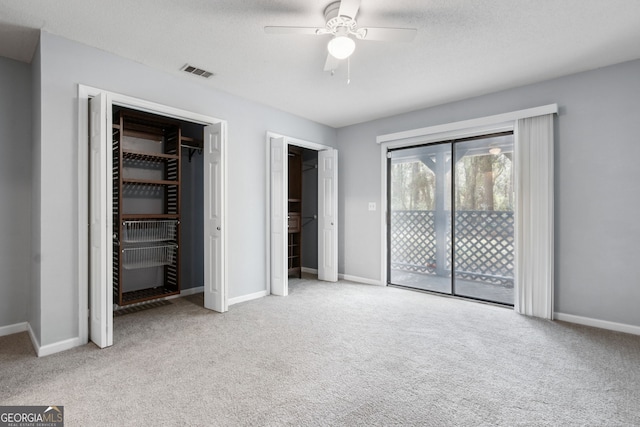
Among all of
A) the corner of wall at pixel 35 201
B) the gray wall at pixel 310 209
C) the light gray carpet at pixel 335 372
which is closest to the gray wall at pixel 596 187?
the light gray carpet at pixel 335 372

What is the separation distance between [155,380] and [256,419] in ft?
2.71

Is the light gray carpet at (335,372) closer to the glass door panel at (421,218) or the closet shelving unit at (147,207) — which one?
the closet shelving unit at (147,207)

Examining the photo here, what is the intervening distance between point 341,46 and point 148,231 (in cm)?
303

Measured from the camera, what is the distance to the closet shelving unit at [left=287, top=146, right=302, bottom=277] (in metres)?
5.05

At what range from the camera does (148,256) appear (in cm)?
374

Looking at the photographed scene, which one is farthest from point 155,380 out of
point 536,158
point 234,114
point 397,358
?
point 536,158

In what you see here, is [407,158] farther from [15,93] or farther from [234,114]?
[15,93]

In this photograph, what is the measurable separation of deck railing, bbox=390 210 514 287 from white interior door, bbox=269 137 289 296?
66.9 inches

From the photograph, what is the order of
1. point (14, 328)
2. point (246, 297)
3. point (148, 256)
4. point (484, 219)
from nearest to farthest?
point (14, 328), point (148, 256), point (246, 297), point (484, 219)

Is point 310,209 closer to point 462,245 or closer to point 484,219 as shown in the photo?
point 462,245

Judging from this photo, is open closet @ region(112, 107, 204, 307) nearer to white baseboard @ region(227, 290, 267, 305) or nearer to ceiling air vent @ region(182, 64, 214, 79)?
white baseboard @ region(227, 290, 267, 305)

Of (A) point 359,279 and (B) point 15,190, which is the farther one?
(A) point 359,279

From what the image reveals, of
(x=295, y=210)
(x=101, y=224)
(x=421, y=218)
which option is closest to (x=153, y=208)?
(x=101, y=224)

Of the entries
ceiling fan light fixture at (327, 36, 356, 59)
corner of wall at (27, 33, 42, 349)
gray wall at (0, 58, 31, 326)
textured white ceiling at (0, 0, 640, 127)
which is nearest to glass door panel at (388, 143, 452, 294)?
textured white ceiling at (0, 0, 640, 127)
